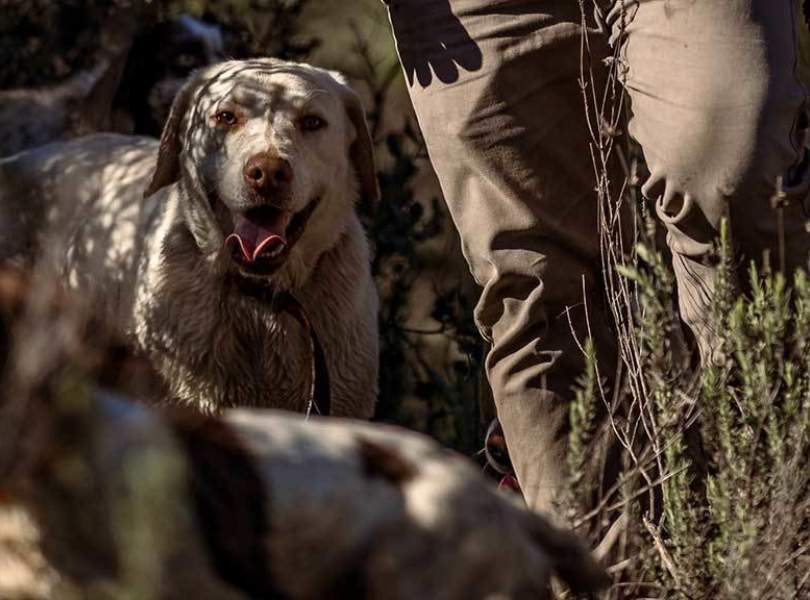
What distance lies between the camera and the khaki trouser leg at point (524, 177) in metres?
3.91

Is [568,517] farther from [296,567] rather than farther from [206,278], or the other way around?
[206,278]

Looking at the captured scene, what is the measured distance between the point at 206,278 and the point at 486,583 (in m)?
3.55

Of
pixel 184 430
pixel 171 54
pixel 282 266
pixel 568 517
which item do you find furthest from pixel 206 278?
pixel 184 430

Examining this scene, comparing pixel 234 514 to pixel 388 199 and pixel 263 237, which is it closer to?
pixel 263 237

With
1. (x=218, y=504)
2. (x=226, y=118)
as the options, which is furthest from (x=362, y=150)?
(x=218, y=504)

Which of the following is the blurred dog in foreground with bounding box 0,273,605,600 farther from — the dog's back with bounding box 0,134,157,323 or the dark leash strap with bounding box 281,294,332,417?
the dog's back with bounding box 0,134,157,323

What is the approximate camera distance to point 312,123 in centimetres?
561

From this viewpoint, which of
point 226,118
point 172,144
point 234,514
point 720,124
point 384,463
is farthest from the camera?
point 172,144

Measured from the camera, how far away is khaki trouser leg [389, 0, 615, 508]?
3.91 metres

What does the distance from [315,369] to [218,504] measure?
3157 mm

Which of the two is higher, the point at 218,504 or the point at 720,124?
the point at 720,124

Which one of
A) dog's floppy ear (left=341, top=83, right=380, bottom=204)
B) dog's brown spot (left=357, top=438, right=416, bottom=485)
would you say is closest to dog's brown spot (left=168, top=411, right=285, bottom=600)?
dog's brown spot (left=357, top=438, right=416, bottom=485)

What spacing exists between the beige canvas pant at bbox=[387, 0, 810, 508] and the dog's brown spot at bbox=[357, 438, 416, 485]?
4.89 ft

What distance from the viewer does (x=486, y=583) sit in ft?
7.24
